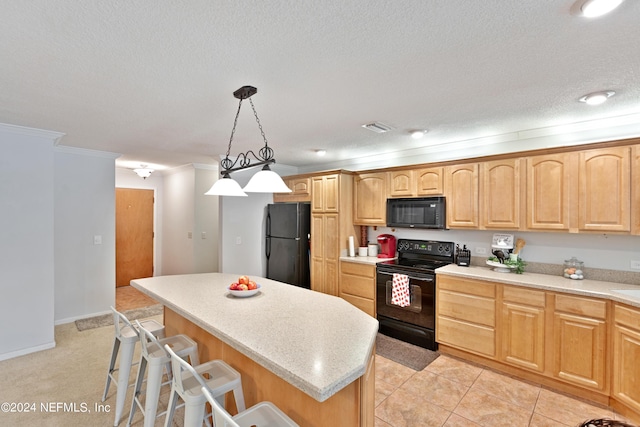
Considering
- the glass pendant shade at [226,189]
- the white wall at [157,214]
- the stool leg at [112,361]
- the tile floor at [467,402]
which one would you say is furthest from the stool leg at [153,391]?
the white wall at [157,214]

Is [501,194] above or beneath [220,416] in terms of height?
→ above

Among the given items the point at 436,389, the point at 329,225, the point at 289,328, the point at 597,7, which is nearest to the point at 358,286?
the point at 329,225

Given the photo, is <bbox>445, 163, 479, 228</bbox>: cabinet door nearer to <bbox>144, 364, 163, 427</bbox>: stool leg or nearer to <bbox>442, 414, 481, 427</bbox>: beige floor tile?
<bbox>442, 414, 481, 427</bbox>: beige floor tile

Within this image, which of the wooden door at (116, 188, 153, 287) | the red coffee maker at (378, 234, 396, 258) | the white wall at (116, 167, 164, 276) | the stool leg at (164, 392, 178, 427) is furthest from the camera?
the white wall at (116, 167, 164, 276)

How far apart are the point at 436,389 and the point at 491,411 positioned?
1.40ft

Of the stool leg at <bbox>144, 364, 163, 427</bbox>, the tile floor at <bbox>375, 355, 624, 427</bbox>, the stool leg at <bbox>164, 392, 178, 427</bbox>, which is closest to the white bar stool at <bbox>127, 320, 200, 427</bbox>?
the stool leg at <bbox>144, 364, 163, 427</bbox>

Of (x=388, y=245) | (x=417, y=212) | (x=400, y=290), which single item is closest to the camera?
(x=400, y=290)

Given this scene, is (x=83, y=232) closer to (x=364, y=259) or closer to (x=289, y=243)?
(x=289, y=243)

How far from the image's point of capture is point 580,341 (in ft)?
8.08

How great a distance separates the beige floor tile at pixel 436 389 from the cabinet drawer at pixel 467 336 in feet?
1.62

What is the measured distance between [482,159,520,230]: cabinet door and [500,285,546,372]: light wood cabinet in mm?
689

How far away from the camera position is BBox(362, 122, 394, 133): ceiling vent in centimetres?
294

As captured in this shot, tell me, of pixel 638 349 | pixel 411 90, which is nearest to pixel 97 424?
pixel 411 90

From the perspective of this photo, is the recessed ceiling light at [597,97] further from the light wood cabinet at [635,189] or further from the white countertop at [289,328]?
the white countertop at [289,328]
